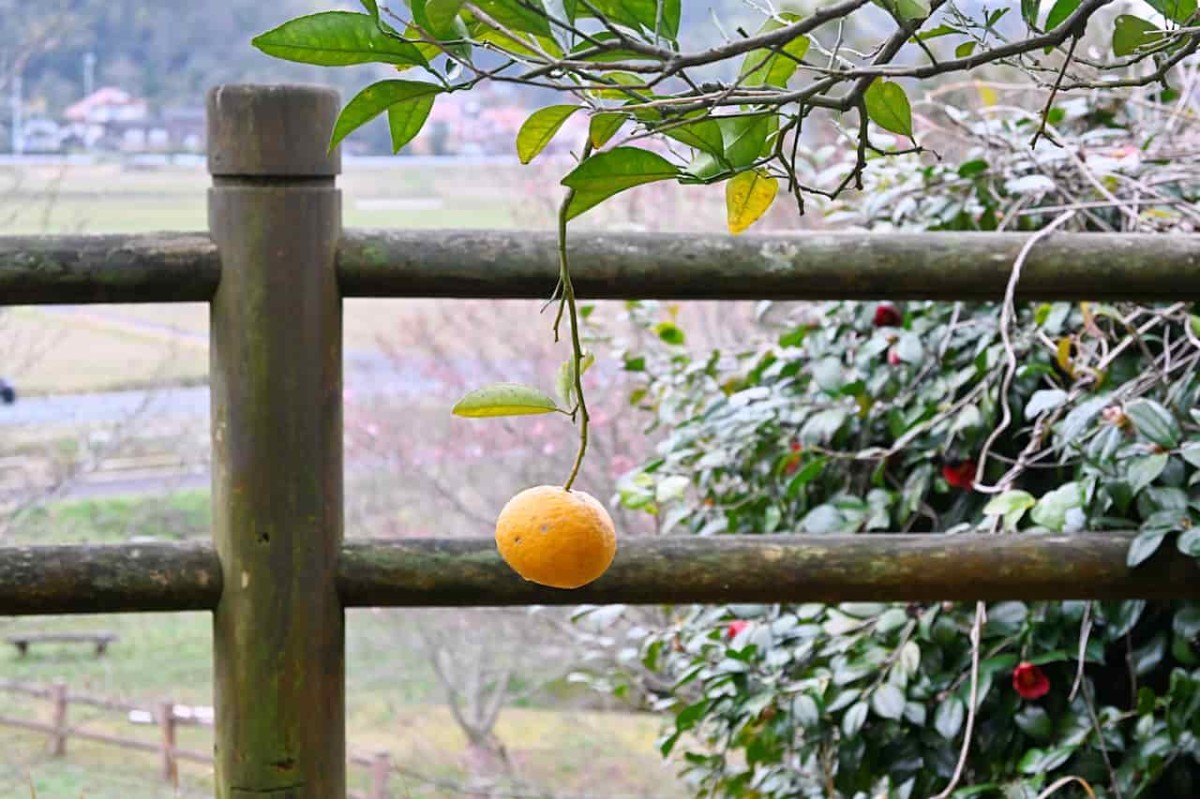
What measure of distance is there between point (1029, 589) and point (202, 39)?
5653 mm

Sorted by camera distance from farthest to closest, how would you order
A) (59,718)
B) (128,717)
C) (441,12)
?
(128,717), (59,718), (441,12)

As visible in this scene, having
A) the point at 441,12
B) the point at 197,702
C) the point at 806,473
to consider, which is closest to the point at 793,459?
the point at 806,473

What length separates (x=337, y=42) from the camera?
0.48 m

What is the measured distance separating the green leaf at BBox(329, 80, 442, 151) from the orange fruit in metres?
0.14

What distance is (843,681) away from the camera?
1356 millimetres

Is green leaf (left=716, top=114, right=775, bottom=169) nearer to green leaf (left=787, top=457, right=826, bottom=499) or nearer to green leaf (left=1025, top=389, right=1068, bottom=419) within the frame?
green leaf (left=1025, top=389, right=1068, bottom=419)

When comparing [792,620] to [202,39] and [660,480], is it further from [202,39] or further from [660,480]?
[202,39]

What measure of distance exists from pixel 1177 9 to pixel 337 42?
283 millimetres

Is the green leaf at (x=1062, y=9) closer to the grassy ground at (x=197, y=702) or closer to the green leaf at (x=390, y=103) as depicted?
the green leaf at (x=390, y=103)

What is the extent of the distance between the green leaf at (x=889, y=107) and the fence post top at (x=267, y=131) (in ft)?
1.83

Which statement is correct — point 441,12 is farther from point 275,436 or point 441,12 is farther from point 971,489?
point 971,489

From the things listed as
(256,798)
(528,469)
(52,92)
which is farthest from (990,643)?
(52,92)

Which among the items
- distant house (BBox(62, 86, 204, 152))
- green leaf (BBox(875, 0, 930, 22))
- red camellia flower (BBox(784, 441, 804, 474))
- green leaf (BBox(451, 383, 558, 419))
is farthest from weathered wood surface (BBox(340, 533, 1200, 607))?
distant house (BBox(62, 86, 204, 152))

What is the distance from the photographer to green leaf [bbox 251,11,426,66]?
0.46 meters
